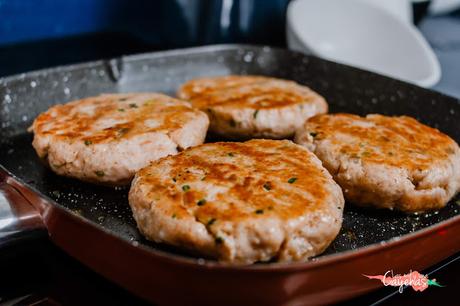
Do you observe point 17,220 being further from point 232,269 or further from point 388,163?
point 388,163

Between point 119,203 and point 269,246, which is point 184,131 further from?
point 269,246

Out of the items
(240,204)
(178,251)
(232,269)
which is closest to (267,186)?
(240,204)

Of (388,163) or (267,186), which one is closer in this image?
(267,186)

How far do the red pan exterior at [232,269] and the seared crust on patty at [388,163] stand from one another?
33cm

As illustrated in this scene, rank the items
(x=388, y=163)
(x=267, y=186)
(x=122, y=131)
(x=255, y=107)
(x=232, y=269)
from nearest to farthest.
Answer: (x=232, y=269) < (x=267, y=186) < (x=388, y=163) < (x=122, y=131) < (x=255, y=107)

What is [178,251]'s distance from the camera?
4.92 feet

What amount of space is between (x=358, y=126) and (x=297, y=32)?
1337 millimetres

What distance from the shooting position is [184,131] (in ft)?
6.31

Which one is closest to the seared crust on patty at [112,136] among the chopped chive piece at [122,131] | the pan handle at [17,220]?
the chopped chive piece at [122,131]

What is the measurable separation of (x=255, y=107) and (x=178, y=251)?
818 mm

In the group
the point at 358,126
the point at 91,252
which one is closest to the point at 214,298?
the point at 91,252

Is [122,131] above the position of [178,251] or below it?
above

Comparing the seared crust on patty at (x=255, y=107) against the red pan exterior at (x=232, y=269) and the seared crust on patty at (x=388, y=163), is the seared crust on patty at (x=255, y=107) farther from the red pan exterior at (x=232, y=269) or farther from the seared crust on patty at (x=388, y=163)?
the red pan exterior at (x=232, y=269)

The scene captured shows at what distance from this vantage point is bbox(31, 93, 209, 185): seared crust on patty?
181 cm
